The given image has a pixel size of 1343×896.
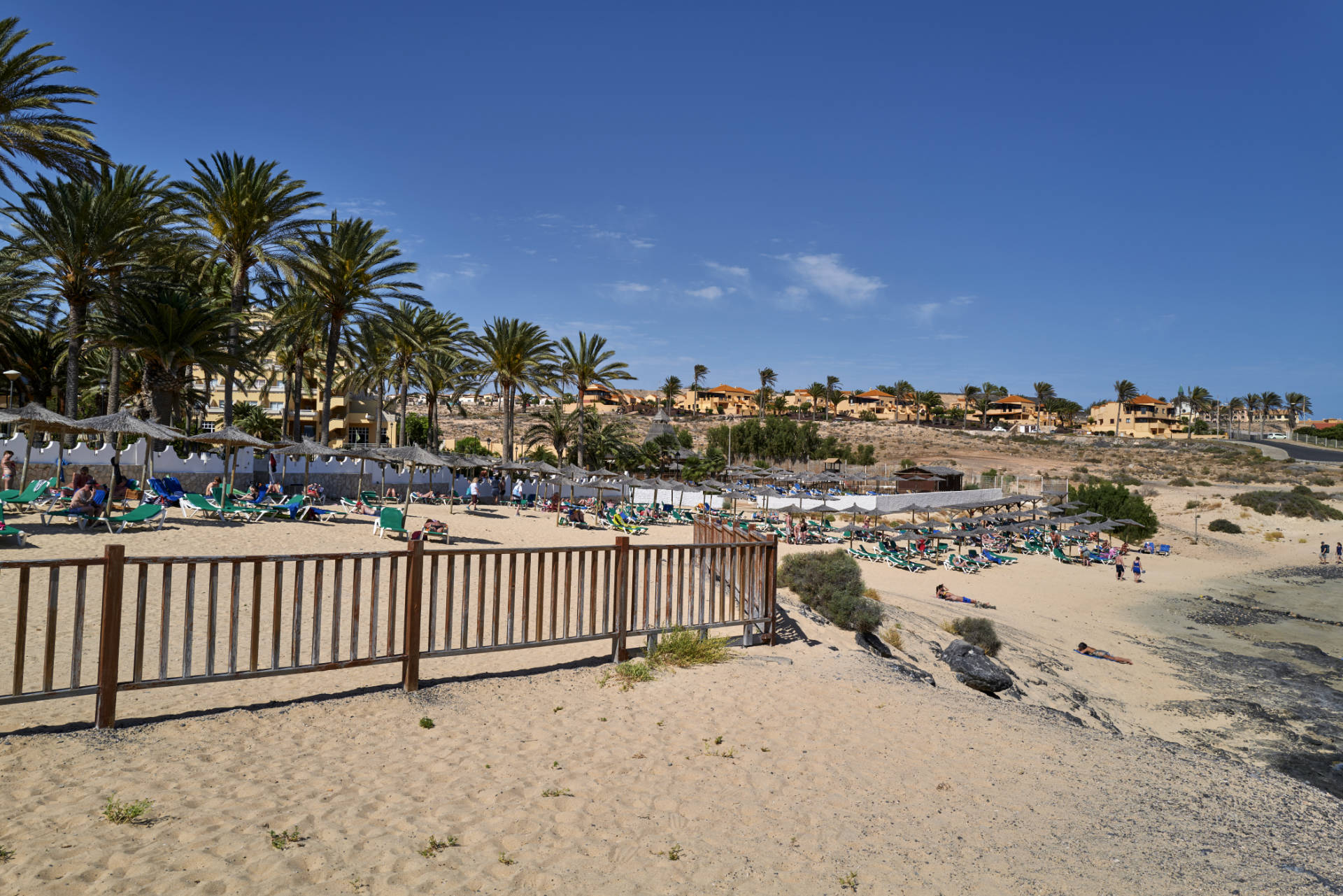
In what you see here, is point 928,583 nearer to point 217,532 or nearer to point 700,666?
point 700,666

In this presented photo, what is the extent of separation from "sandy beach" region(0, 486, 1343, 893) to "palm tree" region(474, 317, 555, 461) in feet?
103

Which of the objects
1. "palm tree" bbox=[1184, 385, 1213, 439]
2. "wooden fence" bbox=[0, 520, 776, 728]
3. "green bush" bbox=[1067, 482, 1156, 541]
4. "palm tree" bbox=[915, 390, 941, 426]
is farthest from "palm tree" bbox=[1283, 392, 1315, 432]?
"wooden fence" bbox=[0, 520, 776, 728]

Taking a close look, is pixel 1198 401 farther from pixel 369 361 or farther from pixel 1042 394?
pixel 369 361

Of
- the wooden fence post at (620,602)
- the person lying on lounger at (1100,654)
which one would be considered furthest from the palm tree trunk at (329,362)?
the person lying on lounger at (1100,654)

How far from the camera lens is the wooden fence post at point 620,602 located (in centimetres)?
664

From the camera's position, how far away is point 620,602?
673cm

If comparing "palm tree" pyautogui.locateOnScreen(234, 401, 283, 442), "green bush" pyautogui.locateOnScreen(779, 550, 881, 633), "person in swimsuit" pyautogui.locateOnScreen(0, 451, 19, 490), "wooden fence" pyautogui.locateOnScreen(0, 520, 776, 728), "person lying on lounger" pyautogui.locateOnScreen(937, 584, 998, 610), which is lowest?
"person lying on lounger" pyautogui.locateOnScreen(937, 584, 998, 610)

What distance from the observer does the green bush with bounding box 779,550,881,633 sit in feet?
35.0

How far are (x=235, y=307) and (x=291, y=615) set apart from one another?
20059mm

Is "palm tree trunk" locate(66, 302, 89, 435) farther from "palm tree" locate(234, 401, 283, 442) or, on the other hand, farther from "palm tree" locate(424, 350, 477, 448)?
"palm tree" locate(234, 401, 283, 442)

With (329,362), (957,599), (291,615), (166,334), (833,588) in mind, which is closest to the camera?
(291,615)

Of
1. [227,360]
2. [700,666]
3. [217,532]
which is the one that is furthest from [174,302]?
[700,666]

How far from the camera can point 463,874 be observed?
3215mm

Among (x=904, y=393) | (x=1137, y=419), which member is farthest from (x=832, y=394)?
(x=1137, y=419)
